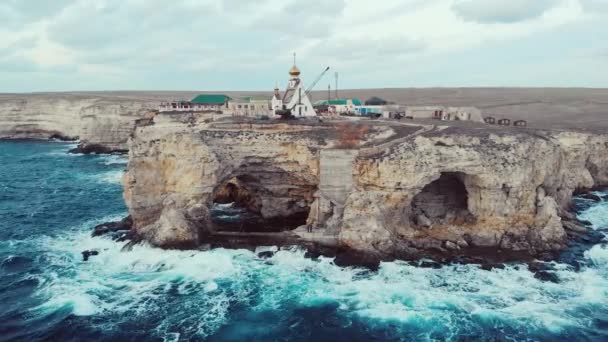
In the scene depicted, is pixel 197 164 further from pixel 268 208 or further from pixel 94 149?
pixel 94 149

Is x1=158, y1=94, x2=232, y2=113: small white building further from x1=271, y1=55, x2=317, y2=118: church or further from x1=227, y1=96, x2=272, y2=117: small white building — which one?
x1=271, y1=55, x2=317, y2=118: church

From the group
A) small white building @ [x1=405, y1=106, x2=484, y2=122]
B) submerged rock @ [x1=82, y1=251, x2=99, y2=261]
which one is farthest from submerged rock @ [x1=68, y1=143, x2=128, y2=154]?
small white building @ [x1=405, y1=106, x2=484, y2=122]

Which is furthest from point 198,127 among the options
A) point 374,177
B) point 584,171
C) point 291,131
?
point 584,171

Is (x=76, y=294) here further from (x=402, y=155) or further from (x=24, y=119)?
(x=24, y=119)

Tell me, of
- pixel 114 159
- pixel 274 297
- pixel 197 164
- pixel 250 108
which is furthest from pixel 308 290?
pixel 114 159

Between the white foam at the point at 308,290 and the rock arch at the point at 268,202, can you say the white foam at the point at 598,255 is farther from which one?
the rock arch at the point at 268,202

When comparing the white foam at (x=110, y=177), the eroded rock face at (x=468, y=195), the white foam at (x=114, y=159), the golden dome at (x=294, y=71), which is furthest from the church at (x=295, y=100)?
the white foam at (x=114, y=159)

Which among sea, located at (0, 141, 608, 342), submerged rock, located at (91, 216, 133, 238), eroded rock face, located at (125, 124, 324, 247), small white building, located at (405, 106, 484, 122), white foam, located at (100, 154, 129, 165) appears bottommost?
sea, located at (0, 141, 608, 342)
